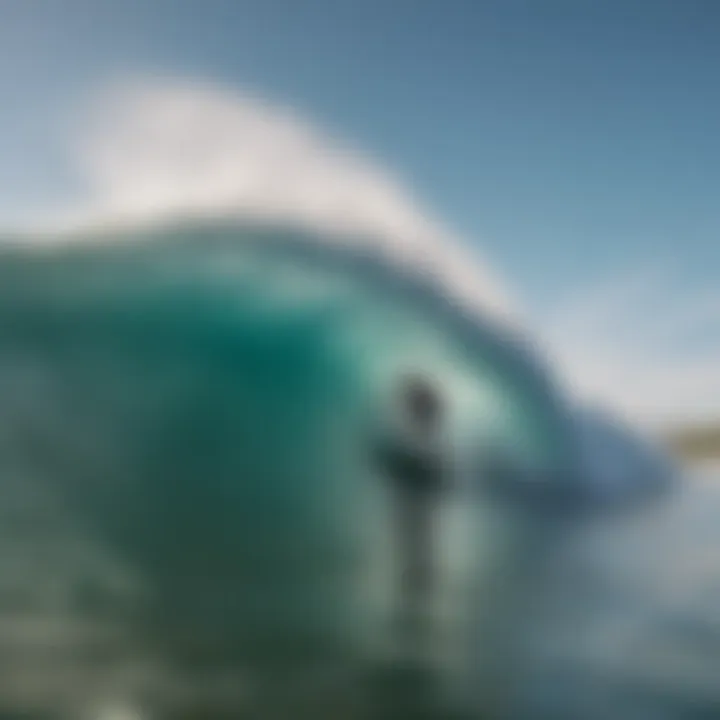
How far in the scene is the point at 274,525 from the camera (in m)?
8.22

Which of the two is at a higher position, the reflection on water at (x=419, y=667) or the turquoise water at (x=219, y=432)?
the turquoise water at (x=219, y=432)

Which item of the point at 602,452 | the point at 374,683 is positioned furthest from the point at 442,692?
the point at 602,452

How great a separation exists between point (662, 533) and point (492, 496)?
2.63 meters

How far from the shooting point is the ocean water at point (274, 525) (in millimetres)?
4410

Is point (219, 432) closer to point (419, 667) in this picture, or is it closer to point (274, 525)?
point (274, 525)

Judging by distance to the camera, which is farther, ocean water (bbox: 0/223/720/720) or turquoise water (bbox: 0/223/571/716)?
turquoise water (bbox: 0/223/571/716)

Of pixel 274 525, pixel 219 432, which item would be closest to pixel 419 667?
pixel 274 525

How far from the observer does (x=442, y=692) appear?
164 inches

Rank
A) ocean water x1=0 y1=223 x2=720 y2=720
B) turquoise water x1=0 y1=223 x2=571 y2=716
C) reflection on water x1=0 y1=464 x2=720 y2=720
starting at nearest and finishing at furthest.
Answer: reflection on water x1=0 y1=464 x2=720 y2=720 < ocean water x1=0 y1=223 x2=720 y2=720 < turquoise water x1=0 y1=223 x2=571 y2=716

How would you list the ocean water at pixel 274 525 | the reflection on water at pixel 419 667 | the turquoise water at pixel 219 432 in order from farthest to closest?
the turquoise water at pixel 219 432, the ocean water at pixel 274 525, the reflection on water at pixel 419 667

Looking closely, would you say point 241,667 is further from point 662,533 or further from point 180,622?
point 662,533

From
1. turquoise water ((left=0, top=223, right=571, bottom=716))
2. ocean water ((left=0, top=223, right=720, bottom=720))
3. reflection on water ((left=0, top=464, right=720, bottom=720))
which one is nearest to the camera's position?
reflection on water ((left=0, top=464, right=720, bottom=720))

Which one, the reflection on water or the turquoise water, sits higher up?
the turquoise water

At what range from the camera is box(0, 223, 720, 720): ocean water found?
14.5ft
